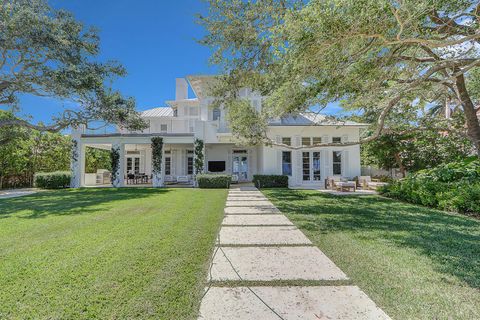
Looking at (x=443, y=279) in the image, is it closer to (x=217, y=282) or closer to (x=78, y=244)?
(x=217, y=282)

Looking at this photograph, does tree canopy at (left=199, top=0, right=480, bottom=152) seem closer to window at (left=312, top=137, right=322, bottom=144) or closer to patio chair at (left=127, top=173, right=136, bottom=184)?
window at (left=312, top=137, right=322, bottom=144)

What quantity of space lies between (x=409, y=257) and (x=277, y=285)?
2235 mm

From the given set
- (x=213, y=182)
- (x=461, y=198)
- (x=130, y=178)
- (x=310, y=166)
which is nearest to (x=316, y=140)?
(x=310, y=166)

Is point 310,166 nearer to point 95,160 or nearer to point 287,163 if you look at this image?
point 287,163

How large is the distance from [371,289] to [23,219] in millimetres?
8236

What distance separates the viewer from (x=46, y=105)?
16.0 metres

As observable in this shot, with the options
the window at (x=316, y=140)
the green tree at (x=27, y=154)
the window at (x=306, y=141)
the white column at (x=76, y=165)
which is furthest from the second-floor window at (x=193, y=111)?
the window at (x=316, y=140)

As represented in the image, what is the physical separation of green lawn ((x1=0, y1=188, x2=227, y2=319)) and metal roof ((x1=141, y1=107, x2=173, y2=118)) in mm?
18275

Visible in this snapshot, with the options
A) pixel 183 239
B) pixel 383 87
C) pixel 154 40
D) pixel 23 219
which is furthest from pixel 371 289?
pixel 154 40

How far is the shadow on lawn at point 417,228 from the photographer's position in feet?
11.6

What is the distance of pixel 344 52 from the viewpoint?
17.8ft

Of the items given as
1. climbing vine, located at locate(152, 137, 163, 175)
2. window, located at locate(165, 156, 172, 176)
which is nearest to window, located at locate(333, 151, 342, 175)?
climbing vine, located at locate(152, 137, 163, 175)

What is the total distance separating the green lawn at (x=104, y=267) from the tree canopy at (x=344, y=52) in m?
4.24

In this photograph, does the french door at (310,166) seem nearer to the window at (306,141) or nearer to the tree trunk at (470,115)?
the window at (306,141)
